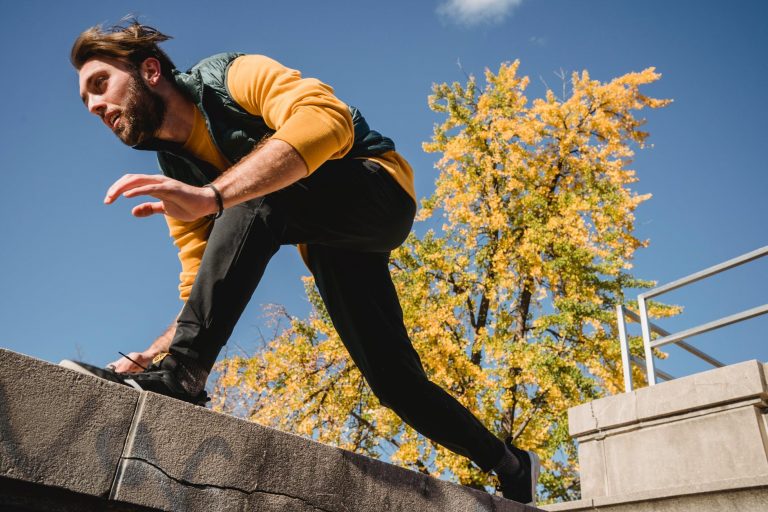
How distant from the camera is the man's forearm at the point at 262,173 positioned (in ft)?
5.76

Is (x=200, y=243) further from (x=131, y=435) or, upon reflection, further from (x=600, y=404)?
(x=600, y=404)

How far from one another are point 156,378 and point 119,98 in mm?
1102

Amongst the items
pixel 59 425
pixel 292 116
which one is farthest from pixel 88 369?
pixel 292 116

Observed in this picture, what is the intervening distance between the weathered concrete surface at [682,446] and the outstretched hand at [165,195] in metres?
3.35

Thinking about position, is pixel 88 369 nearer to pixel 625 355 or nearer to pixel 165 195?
pixel 165 195

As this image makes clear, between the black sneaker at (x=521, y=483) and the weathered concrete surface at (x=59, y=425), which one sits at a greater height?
the black sneaker at (x=521, y=483)

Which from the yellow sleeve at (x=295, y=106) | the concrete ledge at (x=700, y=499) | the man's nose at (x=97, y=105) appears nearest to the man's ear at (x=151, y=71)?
the man's nose at (x=97, y=105)

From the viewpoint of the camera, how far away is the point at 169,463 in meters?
1.40

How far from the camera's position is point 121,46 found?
88.4 inches

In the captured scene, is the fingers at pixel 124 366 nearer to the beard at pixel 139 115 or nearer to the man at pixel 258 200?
the man at pixel 258 200

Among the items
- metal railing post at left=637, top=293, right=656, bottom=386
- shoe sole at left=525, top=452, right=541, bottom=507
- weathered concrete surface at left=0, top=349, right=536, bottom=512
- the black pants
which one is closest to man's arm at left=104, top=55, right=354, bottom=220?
the black pants

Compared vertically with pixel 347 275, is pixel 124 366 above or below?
below

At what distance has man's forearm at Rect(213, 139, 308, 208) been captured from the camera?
1755 millimetres

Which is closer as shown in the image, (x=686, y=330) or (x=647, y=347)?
(x=686, y=330)
